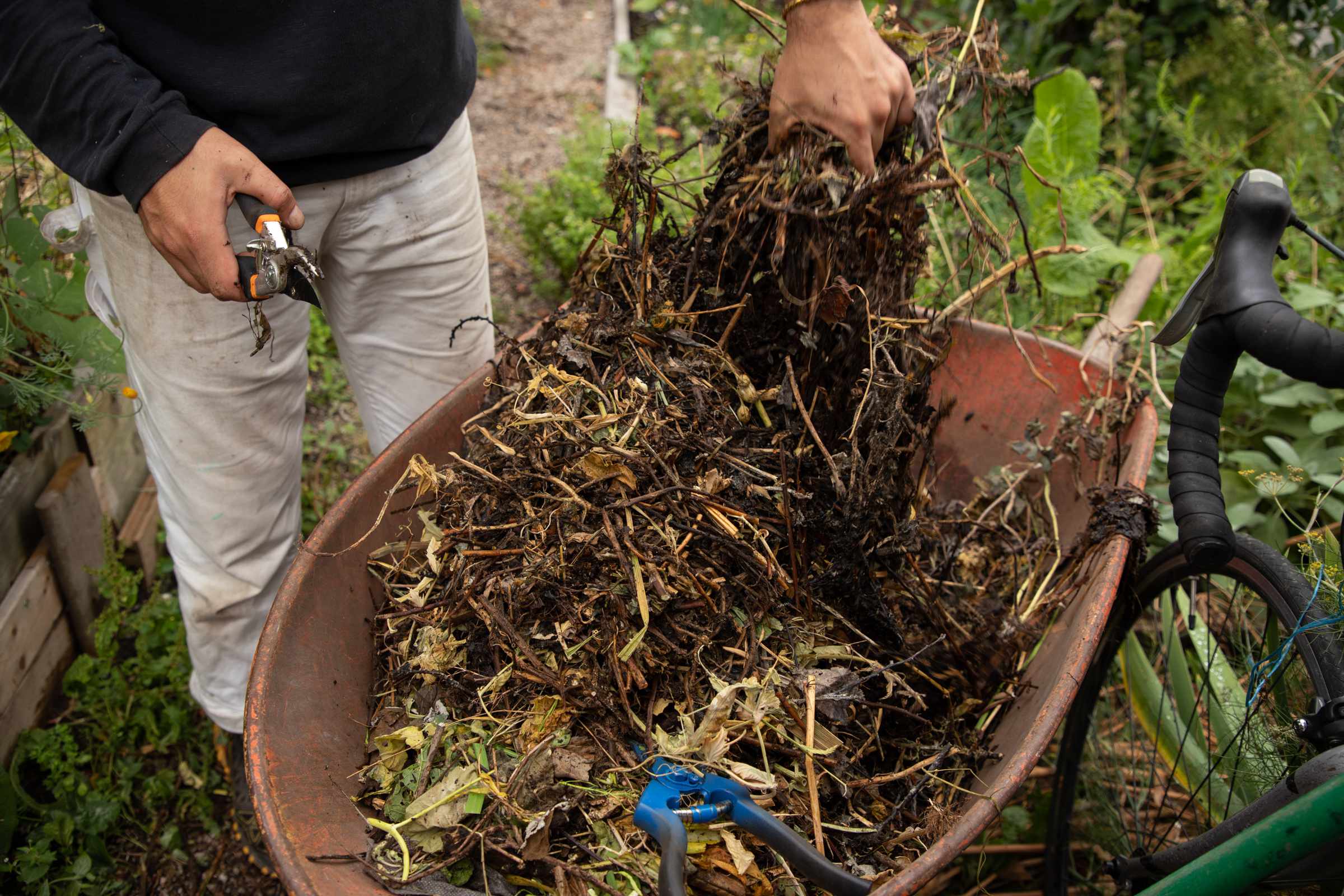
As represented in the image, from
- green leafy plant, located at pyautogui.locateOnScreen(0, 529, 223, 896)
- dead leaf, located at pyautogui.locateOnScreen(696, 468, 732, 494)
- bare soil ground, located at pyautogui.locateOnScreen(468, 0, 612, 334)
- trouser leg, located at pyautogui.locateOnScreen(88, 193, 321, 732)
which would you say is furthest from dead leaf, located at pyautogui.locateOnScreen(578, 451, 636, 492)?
bare soil ground, located at pyautogui.locateOnScreen(468, 0, 612, 334)

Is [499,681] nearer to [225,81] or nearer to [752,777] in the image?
[752,777]

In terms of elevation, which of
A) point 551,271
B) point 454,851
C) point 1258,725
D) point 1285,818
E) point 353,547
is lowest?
point 551,271

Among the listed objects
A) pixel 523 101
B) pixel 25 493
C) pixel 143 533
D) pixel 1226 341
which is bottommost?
pixel 143 533

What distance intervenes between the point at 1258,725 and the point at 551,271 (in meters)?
3.32

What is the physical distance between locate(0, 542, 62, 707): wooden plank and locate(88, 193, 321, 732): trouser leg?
44 cm

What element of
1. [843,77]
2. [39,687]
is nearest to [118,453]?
[39,687]

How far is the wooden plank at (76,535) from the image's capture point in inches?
93.9

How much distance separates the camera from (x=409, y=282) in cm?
212

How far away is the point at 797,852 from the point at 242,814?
170 centimetres

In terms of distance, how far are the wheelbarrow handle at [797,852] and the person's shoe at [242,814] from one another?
1.52m

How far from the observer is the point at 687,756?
1.48 metres

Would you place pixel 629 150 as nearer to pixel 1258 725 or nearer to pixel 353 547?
pixel 353 547

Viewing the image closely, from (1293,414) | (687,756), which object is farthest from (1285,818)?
(1293,414)

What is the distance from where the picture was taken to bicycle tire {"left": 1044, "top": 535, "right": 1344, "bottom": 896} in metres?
1.50
